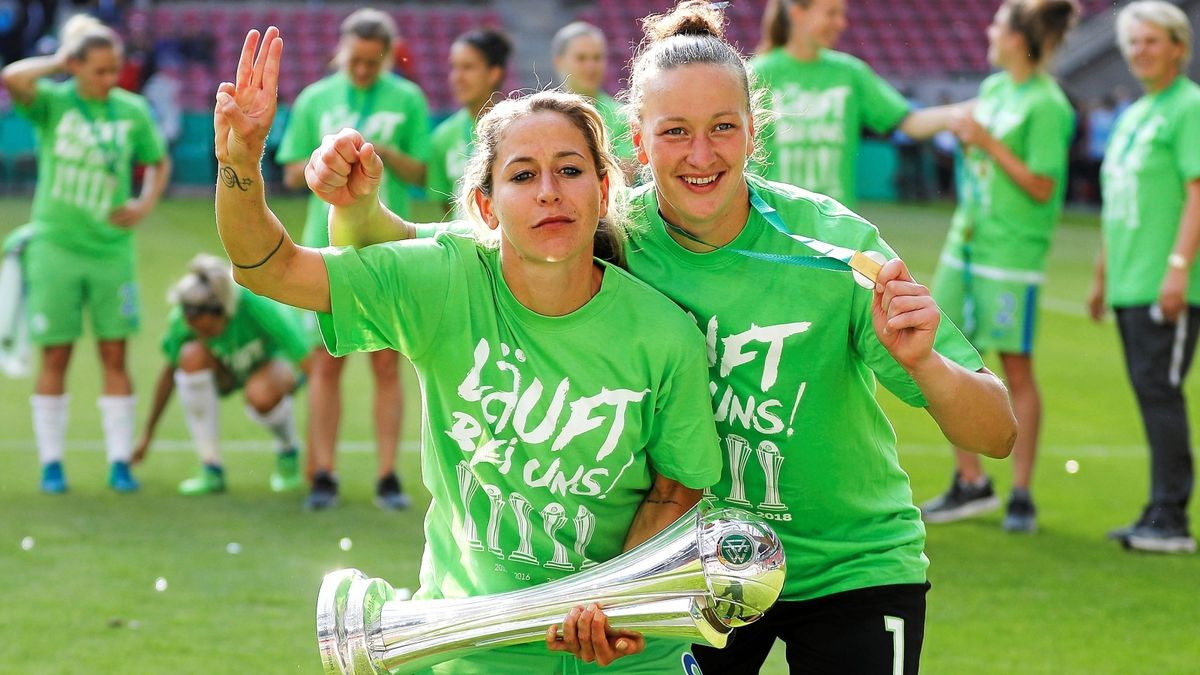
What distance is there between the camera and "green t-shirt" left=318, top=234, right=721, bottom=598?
2961mm

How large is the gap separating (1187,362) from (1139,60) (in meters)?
1.33

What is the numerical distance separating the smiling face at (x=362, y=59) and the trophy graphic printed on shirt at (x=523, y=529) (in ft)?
15.2

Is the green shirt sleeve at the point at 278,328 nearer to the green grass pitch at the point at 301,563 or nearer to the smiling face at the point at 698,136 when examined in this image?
the green grass pitch at the point at 301,563

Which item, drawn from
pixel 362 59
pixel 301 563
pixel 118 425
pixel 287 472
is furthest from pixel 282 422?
pixel 362 59

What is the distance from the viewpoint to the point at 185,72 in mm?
25953

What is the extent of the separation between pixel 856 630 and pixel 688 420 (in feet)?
1.93

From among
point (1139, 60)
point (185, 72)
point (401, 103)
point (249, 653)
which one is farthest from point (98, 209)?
point (185, 72)

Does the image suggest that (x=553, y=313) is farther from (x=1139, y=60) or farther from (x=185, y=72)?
(x=185, y=72)

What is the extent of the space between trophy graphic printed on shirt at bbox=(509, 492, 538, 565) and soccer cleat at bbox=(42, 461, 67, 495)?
4728 millimetres

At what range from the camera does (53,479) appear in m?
7.18

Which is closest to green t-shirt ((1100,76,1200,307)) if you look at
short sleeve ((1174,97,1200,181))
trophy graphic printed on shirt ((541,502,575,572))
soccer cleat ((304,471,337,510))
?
short sleeve ((1174,97,1200,181))

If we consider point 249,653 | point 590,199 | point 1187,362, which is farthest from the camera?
point 1187,362

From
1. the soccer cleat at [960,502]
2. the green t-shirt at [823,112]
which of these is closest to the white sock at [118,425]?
the green t-shirt at [823,112]

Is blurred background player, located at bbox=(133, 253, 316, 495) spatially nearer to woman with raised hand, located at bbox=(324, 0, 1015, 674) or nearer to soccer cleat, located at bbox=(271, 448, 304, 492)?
soccer cleat, located at bbox=(271, 448, 304, 492)
